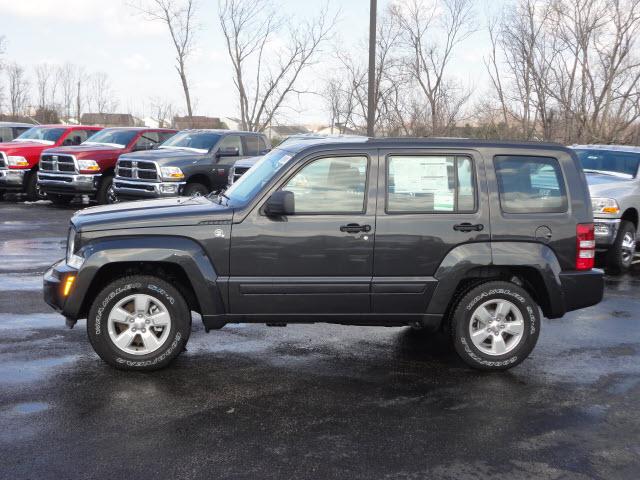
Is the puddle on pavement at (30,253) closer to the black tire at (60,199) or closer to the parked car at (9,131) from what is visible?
the black tire at (60,199)

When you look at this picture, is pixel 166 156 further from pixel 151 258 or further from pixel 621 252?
pixel 151 258

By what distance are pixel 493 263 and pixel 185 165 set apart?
1066 centimetres

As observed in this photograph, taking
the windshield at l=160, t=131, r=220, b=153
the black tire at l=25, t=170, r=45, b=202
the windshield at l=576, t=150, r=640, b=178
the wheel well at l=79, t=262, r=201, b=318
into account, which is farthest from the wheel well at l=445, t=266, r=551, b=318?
the black tire at l=25, t=170, r=45, b=202

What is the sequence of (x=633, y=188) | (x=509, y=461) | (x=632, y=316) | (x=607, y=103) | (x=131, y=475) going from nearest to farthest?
(x=131, y=475)
(x=509, y=461)
(x=632, y=316)
(x=633, y=188)
(x=607, y=103)

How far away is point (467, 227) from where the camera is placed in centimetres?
589

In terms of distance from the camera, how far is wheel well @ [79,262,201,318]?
5.81 metres

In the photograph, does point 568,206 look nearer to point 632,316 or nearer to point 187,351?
point 632,316

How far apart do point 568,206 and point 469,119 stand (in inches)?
954

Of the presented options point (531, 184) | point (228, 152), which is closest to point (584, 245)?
point (531, 184)

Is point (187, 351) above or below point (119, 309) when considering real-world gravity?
below

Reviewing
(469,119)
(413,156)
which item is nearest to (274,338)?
(413,156)

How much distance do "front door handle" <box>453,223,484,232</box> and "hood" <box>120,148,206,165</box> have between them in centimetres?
1059

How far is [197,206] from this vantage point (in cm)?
602

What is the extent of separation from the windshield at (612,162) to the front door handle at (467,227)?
6645 millimetres
